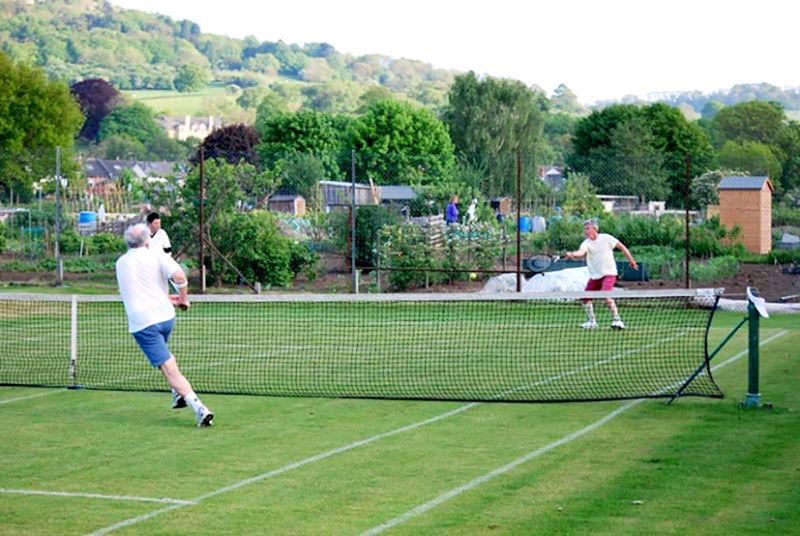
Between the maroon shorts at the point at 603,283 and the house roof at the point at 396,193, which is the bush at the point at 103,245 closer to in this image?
the house roof at the point at 396,193

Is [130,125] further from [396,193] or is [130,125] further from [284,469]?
[284,469]

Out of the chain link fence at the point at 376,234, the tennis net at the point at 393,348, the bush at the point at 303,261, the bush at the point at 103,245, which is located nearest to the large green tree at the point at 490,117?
the chain link fence at the point at 376,234

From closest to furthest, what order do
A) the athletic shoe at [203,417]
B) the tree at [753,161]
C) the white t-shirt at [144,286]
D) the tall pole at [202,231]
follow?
the white t-shirt at [144,286] < the athletic shoe at [203,417] < the tall pole at [202,231] < the tree at [753,161]

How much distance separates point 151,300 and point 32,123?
44.2m

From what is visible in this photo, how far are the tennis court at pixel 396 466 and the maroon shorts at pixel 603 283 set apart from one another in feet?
20.6

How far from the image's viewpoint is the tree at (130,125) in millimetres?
187000

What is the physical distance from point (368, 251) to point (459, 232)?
89.1 inches

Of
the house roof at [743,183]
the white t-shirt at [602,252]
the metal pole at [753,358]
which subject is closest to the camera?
the metal pole at [753,358]

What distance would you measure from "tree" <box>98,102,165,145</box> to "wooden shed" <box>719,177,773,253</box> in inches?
6074

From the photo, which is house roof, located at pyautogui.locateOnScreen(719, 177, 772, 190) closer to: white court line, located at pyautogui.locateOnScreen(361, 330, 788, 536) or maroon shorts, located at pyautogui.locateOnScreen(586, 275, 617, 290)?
maroon shorts, located at pyautogui.locateOnScreen(586, 275, 617, 290)

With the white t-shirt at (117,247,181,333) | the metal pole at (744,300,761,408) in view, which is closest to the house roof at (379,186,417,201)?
the metal pole at (744,300,761,408)

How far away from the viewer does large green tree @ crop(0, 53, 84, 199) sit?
53062 mm

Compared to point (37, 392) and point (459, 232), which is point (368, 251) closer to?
point (459, 232)

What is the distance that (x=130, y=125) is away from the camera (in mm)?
189250
